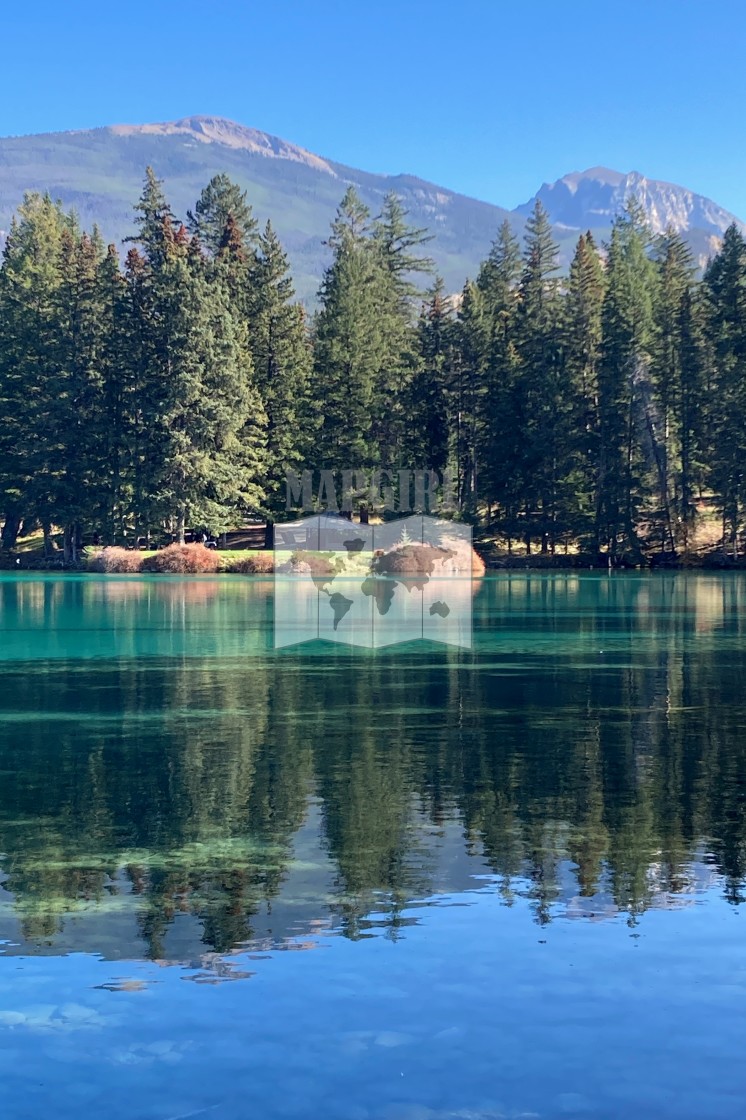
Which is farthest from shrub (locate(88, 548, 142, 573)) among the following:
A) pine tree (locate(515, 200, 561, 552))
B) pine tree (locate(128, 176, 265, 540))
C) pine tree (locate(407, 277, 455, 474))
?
pine tree (locate(515, 200, 561, 552))

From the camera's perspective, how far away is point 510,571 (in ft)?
262

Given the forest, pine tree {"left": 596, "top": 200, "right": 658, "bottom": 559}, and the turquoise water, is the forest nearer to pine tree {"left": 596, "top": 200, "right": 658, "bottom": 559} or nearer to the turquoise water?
pine tree {"left": 596, "top": 200, "right": 658, "bottom": 559}

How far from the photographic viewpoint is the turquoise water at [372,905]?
7031 millimetres

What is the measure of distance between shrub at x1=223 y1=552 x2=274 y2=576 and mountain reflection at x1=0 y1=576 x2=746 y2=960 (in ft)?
144

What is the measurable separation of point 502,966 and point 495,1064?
5.01ft

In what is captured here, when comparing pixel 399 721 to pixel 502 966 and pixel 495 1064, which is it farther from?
pixel 495 1064

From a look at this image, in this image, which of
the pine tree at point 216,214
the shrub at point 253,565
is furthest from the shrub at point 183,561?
the pine tree at point 216,214

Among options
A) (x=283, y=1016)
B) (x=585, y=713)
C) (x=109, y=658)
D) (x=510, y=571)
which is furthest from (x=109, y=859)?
(x=510, y=571)

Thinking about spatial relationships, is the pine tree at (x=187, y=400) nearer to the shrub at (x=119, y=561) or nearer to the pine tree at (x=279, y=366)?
the shrub at (x=119, y=561)

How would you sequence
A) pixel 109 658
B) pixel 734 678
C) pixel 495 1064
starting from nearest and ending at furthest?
pixel 495 1064, pixel 734 678, pixel 109 658

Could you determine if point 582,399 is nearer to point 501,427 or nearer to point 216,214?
point 501,427

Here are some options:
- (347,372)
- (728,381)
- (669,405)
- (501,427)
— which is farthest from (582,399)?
(347,372)

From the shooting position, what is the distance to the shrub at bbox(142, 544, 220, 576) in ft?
248

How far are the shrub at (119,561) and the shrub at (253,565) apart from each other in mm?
5100
